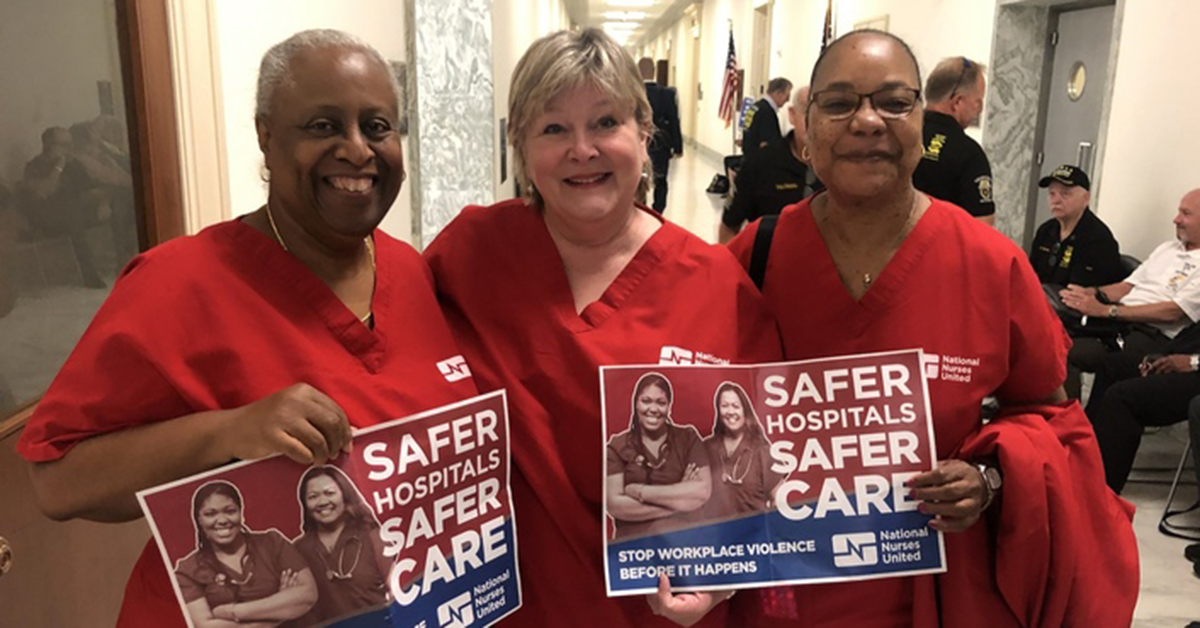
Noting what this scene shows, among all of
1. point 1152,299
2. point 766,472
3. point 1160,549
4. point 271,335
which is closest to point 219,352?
point 271,335

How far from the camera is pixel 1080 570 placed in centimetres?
137

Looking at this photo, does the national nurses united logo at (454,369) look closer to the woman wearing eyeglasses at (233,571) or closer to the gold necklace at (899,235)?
the woman wearing eyeglasses at (233,571)

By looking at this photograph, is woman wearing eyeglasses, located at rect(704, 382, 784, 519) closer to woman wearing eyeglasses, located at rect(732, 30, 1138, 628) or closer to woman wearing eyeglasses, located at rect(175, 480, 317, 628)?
woman wearing eyeglasses, located at rect(732, 30, 1138, 628)

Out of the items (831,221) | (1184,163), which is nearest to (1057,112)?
(1184,163)

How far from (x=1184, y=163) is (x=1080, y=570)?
12.6 ft

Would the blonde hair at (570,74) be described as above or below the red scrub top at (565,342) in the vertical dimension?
above

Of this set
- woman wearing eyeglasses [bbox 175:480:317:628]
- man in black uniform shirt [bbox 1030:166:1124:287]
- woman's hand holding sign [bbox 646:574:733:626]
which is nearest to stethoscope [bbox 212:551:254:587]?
woman wearing eyeglasses [bbox 175:480:317:628]

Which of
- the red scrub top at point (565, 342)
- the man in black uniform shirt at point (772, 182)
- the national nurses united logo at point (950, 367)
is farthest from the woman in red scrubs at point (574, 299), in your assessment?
the man in black uniform shirt at point (772, 182)

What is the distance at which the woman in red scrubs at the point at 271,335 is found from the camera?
1.07 meters

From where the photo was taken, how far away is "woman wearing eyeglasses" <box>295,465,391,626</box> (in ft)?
3.51

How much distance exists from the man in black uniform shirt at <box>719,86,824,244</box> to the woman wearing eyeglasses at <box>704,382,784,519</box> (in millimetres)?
3369

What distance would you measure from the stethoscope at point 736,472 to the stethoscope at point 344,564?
1.69 feet

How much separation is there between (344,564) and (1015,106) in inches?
237

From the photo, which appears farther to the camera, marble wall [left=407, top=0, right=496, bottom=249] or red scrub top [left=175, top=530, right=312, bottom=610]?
marble wall [left=407, top=0, right=496, bottom=249]
